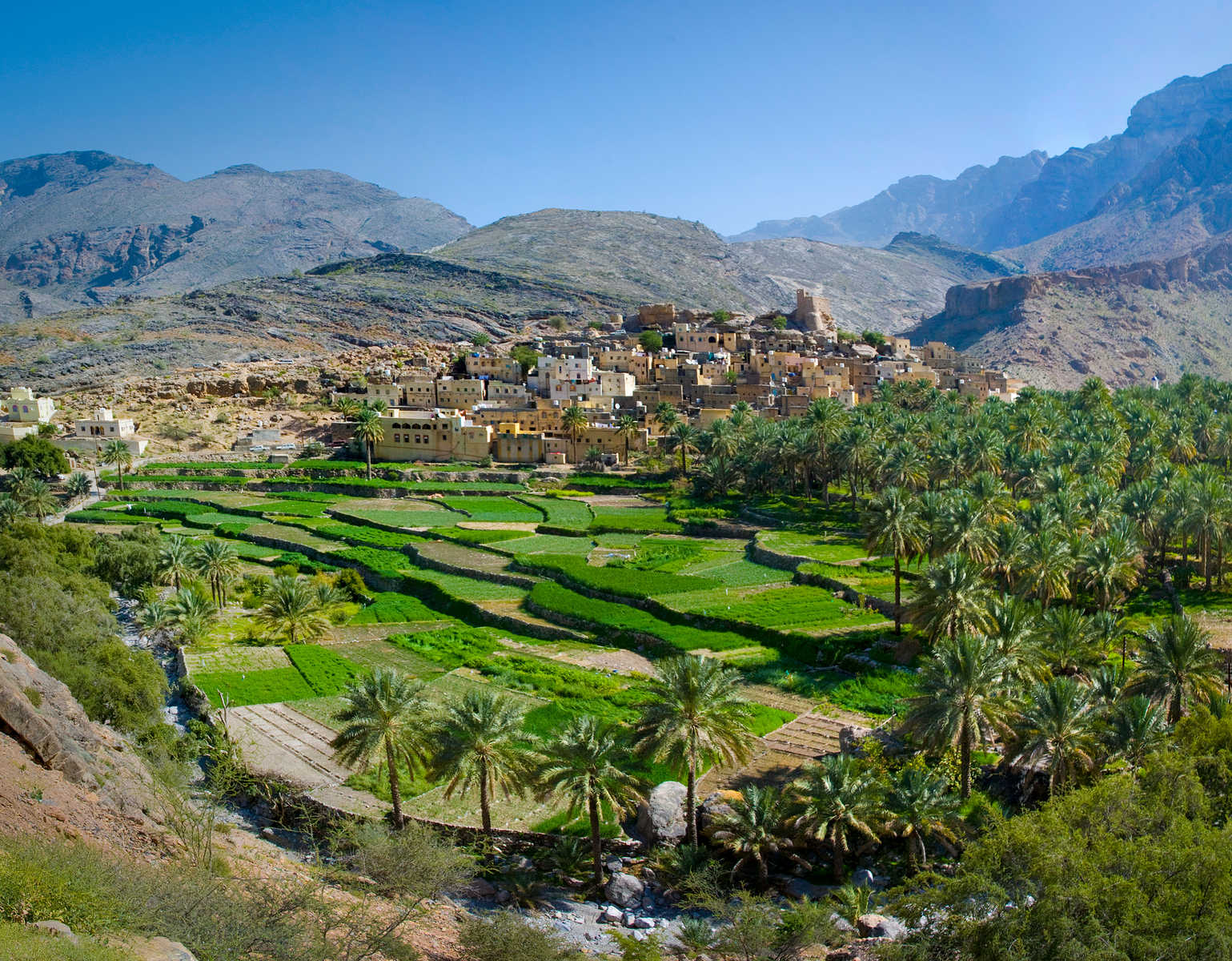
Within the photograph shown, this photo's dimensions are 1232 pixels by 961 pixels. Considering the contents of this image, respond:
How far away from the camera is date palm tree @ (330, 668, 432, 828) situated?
26547 millimetres

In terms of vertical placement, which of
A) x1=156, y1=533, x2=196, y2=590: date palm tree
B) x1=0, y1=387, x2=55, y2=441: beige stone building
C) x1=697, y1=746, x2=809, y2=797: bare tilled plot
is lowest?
x1=697, y1=746, x2=809, y2=797: bare tilled plot

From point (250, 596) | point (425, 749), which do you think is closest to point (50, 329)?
point (250, 596)

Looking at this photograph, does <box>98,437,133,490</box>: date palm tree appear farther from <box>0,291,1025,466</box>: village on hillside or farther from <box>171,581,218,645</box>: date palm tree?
<box>171,581,218,645</box>: date palm tree

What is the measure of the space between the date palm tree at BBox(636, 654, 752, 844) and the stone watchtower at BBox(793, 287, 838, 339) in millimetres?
122273

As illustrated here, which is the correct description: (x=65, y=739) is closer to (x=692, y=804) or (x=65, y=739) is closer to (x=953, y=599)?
(x=692, y=804)

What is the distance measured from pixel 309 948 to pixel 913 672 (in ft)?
86.8

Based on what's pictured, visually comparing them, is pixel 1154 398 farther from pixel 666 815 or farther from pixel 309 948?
pixel 309 948

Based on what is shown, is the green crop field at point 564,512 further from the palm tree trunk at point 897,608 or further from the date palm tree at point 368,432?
the palm tree trunk at point 897,608

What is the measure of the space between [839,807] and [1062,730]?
5.93 m

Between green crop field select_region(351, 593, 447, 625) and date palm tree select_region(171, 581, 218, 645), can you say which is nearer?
date palm tree select_region(171, 581, 218, 645)

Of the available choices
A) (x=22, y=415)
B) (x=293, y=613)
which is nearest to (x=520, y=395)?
(x=22, y=415)

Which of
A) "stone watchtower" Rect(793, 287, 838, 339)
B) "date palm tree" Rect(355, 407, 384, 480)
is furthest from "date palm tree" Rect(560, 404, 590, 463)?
"stone watchtower" Rect(793, 287, 838, 339)

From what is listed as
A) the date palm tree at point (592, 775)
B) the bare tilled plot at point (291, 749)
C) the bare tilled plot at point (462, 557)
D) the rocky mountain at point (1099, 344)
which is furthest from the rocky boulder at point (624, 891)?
the rocky mountain at point (1099, 344)

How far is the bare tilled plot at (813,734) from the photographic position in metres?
31.5
